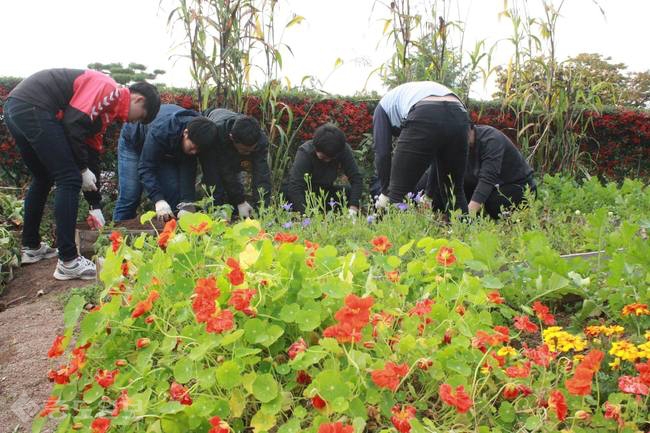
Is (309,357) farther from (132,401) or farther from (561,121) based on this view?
(561,121)

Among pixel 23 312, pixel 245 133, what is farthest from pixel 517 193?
pixel 23 312

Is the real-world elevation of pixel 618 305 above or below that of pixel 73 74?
below

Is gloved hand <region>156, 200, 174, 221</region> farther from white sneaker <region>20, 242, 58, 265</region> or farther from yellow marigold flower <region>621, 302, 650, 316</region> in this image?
yellow marigold flower <region>621, 302, 650, 316</region>

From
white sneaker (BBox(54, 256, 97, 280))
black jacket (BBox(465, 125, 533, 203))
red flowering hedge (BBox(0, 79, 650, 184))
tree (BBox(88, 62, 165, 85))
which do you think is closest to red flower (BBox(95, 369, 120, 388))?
white sneaker (BBox(54, 256, 97, 280))

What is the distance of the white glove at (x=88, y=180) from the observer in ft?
11.5

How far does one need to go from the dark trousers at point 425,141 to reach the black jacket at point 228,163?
3.73 feet

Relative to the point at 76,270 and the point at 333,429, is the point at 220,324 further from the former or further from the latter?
the point at 76,270

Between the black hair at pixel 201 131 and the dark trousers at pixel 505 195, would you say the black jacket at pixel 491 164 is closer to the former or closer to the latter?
the dark trousers at pixel 505 195

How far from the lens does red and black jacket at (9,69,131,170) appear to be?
3.22 metres

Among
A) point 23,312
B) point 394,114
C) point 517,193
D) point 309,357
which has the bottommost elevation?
point 23,312

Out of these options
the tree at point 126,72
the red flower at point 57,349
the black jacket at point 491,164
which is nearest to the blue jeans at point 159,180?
the black jacket at point 491,164

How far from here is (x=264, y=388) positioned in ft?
3.60

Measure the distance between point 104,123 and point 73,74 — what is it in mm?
328

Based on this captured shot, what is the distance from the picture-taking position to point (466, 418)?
114cm
